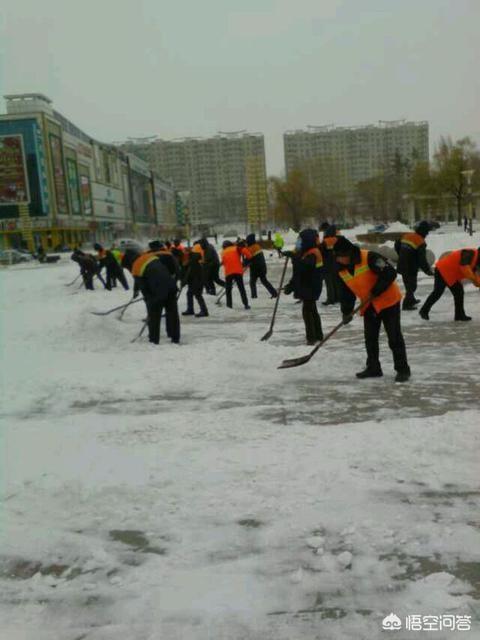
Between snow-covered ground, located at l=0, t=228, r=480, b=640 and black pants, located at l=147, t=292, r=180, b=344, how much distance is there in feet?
4.78

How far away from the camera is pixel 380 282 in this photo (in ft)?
17.0

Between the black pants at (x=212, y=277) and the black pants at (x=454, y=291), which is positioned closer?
the black pants at (x=454, y=291)

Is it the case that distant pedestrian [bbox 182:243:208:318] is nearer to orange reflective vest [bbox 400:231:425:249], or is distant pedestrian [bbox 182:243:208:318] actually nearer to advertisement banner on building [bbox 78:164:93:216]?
orange reflective vest [bbox 400:231:425:249]

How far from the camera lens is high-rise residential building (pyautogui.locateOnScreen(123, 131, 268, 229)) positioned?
11925 cm

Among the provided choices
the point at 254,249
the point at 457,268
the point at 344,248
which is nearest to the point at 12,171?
the point at 254,249

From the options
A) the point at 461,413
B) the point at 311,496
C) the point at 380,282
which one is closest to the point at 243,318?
the point at 380,282

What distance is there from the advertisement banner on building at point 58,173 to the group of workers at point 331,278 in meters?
46.3

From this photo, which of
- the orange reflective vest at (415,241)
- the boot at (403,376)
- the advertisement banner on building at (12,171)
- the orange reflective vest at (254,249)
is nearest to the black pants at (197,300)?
the orange reflective vest at (254,249)

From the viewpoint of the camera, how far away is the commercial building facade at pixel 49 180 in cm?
5069

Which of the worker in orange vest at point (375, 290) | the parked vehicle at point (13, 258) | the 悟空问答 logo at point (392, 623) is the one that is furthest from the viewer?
the parked vehicle at point (13, 258)

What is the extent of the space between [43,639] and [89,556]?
54 centimetres

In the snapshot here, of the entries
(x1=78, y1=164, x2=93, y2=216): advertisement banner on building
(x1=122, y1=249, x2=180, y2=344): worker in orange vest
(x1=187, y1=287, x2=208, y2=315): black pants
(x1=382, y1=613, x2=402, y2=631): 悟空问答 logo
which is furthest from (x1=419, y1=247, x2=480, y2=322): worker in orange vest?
(x1=78, y1=164, x2=93, y2=216): advertisement banner on building

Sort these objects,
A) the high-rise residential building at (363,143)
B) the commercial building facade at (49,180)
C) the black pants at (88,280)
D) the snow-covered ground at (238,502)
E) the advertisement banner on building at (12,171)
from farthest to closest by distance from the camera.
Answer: the high-rise residential building at (363,143), the commercial building facade at (49,180), the advertisement banner on building at (12,171), the black pants at (88,280), the snow-covered ground at (238,502)

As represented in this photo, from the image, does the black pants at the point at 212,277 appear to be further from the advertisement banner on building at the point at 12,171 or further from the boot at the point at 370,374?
the advertisement banner on building at the point at 12,171
